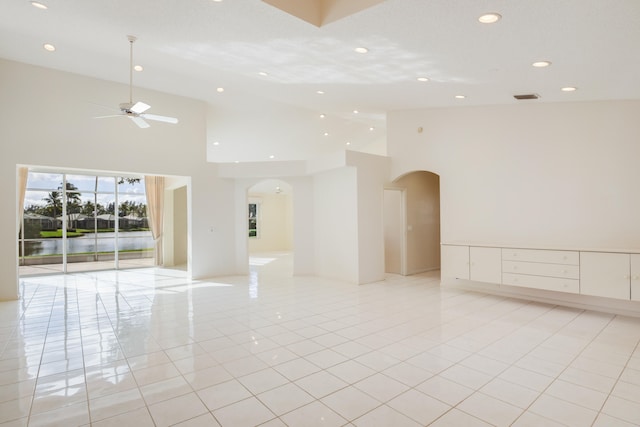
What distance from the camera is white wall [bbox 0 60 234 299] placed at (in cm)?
574

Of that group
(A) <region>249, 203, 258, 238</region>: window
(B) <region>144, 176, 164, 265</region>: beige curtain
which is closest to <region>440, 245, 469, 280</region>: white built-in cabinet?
(B) <region>144, 176, 164, 265</region>: beige curtain

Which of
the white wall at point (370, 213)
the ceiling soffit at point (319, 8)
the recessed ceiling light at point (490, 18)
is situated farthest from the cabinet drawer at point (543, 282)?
the ceiling soffit at point (319, 8)

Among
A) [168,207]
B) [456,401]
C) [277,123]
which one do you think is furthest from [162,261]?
[456,401]

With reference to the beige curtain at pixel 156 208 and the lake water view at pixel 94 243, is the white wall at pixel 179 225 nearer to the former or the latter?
the beige curtain at pixel 156 208

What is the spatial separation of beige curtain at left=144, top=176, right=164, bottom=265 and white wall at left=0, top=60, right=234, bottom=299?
9.65 feet

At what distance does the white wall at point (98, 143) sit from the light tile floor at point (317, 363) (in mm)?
2194

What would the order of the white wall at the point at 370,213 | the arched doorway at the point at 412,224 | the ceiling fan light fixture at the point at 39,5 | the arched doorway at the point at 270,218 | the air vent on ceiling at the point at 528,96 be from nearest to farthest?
the ceiling fan light fixture at the point at 39,5 < the air vent on ceiling at the point at 528,96 < the white wall at the point at 370,213 < the arched doorway at the point at 412,224 < the arched doorway at the point at 270,218

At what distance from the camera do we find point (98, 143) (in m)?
6.51

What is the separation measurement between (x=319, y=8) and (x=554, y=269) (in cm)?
447

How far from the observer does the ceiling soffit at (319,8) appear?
123 inches

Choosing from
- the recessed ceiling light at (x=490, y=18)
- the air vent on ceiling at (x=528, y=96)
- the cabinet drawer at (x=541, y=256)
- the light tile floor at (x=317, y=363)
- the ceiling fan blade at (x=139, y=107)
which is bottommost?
the light tile floor at (x=317, y=363)

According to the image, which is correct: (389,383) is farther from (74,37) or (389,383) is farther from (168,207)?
(168,207)

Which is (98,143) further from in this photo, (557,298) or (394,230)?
(557,298)

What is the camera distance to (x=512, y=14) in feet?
9.09
